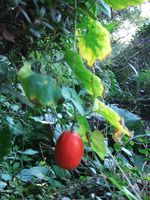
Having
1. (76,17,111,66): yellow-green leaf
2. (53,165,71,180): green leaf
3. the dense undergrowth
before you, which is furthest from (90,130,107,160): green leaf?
(53,165,71,180): green leaf

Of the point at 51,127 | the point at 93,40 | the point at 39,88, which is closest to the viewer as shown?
the point at 39,88

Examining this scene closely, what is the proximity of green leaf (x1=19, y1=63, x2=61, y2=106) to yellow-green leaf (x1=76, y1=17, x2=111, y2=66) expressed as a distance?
0.22m

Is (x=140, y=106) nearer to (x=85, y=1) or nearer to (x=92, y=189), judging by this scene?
(x=92, y=189)

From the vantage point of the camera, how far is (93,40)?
73 centimetres

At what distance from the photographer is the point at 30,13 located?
0.58 metres

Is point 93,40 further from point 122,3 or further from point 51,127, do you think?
point 51,127

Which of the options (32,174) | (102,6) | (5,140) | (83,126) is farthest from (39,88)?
(32,174)

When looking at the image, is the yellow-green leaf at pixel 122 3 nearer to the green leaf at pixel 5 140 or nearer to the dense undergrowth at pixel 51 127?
the dense undergrowth at pixel 51 127

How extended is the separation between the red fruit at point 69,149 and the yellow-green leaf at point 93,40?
0.17 meters

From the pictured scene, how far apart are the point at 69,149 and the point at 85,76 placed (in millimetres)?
121

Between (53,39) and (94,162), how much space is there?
582 millimetres

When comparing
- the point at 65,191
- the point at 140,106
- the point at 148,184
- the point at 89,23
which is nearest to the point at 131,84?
the point at 140,106

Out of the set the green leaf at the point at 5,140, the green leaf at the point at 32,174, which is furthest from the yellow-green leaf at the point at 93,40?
the green leaf at the point at 32,174

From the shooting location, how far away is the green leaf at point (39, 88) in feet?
1.64
